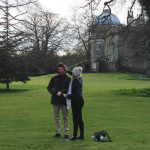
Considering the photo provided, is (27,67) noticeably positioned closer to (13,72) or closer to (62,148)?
(13,72)

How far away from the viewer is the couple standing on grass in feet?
31.7

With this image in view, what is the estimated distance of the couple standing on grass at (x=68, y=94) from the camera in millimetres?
9664

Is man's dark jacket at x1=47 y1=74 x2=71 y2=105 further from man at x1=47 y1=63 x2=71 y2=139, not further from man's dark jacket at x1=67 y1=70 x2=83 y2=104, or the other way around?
man's dark jacket at x1=67 y1=70 x2=83 y2=104

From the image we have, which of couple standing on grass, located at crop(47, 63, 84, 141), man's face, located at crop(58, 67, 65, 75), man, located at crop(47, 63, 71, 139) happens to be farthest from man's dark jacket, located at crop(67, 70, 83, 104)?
man's face, located at crop(58, 67, 65, 75)

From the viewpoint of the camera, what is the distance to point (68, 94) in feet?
31.5

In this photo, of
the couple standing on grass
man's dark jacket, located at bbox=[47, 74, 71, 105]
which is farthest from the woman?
man's dark jacket, located at bbox=[47, 74, 71, 105]

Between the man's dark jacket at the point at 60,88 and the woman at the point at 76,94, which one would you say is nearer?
the woman at the point at 76,94

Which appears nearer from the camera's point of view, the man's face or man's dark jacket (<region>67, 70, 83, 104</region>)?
man's dark jacket (<region>67, 70, 83, 104</region>)

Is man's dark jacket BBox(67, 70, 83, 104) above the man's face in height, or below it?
below

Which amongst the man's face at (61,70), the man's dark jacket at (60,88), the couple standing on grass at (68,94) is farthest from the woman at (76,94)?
the man's face at (61,70)

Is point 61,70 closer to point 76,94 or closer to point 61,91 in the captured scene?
point 61,91

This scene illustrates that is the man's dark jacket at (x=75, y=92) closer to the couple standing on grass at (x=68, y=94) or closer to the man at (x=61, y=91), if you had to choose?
the couple standing on grass at (x=68, y=94)

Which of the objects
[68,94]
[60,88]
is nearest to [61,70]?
[60,88]

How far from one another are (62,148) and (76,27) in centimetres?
2264
